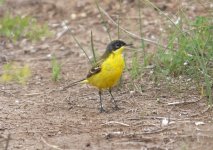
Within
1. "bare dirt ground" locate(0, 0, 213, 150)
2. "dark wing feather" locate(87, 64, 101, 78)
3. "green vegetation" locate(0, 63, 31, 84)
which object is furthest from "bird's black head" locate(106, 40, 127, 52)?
"green vegetation" locate(0, 63, 31, 84)

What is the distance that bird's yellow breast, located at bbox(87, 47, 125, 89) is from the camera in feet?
28.7

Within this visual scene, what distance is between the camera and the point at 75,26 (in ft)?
42.3

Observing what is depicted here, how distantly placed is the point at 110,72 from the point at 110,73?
1 centimetres

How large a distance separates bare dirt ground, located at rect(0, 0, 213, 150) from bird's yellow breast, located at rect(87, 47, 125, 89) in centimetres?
32

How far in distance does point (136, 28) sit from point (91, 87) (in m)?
2.67

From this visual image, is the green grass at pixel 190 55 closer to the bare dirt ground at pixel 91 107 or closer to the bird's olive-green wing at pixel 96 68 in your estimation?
the bare dirt ground at pixel 91 107

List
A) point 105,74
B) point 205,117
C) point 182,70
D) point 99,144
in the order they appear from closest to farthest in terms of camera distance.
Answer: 1. point 99,144
2. point 205,117
3. point 105,74
4. point 182,70

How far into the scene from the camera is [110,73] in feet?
28.7

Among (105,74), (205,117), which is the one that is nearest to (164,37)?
(105,74)

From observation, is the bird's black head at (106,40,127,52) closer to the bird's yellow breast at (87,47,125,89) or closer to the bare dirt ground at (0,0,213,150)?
the bird's yellow breast at (87,47,125,89)

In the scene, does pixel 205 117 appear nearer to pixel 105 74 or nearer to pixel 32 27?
pixel 105 74

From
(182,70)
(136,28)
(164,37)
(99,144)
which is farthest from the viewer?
(136,28)

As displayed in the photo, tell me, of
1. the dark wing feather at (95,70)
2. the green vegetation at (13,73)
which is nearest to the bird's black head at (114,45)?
the dark wing feather at (95,70)

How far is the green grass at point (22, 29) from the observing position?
1252 cm
